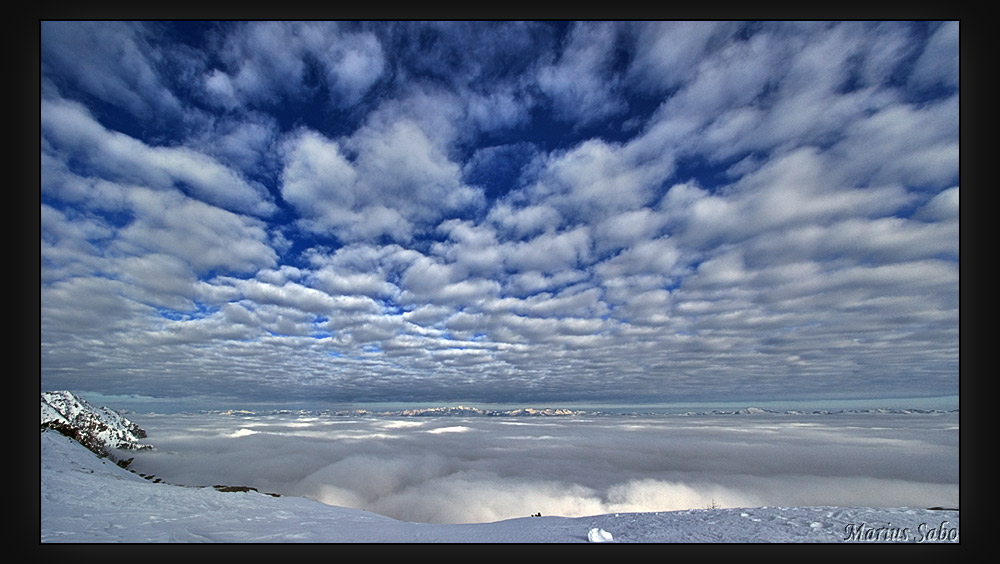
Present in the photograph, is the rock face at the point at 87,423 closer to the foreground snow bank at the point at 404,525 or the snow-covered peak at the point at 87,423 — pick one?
the snow-covered peak at the point at 87,423

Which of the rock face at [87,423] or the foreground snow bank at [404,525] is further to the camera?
the rock face at [87,423]

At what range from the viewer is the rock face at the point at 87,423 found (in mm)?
15977

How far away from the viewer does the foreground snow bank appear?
20.1ft

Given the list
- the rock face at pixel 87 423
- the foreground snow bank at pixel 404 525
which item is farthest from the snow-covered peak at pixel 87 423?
the foreground snow bank at pixel 404 525

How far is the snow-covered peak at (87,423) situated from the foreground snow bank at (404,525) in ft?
30.9

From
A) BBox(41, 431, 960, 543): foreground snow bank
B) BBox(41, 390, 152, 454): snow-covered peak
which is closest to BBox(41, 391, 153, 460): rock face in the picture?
BBox(41, 390, 152, 454): snow-covered peak

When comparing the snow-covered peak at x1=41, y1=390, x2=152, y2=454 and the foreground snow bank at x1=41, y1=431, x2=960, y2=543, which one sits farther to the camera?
the snow-covered peak at x1=41, y1=390, x2=152, y2=454

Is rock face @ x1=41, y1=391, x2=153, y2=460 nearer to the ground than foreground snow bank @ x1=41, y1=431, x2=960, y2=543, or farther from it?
nearer to the ground

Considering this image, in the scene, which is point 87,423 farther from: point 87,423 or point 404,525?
point 404,525

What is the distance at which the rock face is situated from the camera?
52.4ft

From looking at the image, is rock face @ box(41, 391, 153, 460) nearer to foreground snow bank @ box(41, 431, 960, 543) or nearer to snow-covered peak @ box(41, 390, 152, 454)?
snow-covered peak @ box(41, 390, 152, 454)

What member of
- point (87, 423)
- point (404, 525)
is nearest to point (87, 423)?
point (87, 423)
